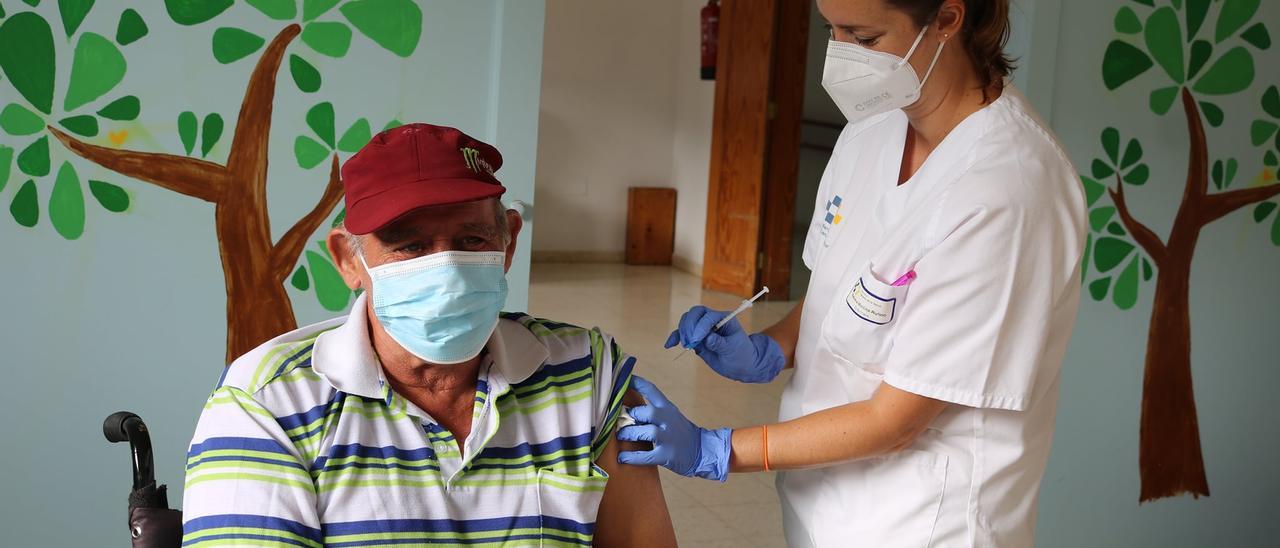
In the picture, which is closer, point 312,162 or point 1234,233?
point 312,162

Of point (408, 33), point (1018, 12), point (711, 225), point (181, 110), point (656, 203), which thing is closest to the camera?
point (181, 110)

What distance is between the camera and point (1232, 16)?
10.1ft

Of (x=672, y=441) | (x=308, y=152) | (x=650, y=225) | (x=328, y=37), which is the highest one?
(x=328, y=37)

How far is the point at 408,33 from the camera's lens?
2.35 m

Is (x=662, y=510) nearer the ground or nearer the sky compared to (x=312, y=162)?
nearer the ground

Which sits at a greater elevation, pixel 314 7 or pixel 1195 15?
pixel 1195 15

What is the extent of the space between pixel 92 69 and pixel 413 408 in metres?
1.19

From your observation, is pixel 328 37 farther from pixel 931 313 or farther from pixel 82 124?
pixel 931 313

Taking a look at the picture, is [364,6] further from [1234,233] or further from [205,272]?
[1234,233]

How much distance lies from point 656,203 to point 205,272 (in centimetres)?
593

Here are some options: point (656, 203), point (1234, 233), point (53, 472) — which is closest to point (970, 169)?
point (53, 472)

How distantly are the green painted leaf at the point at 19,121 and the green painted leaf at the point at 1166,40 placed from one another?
2.62 metres

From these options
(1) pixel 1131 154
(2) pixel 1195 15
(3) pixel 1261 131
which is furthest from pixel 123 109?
(3) pixel 1261 131

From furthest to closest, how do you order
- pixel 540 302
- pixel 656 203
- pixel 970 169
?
pixel 656 203, pixel 540 302, pixel 970 169
